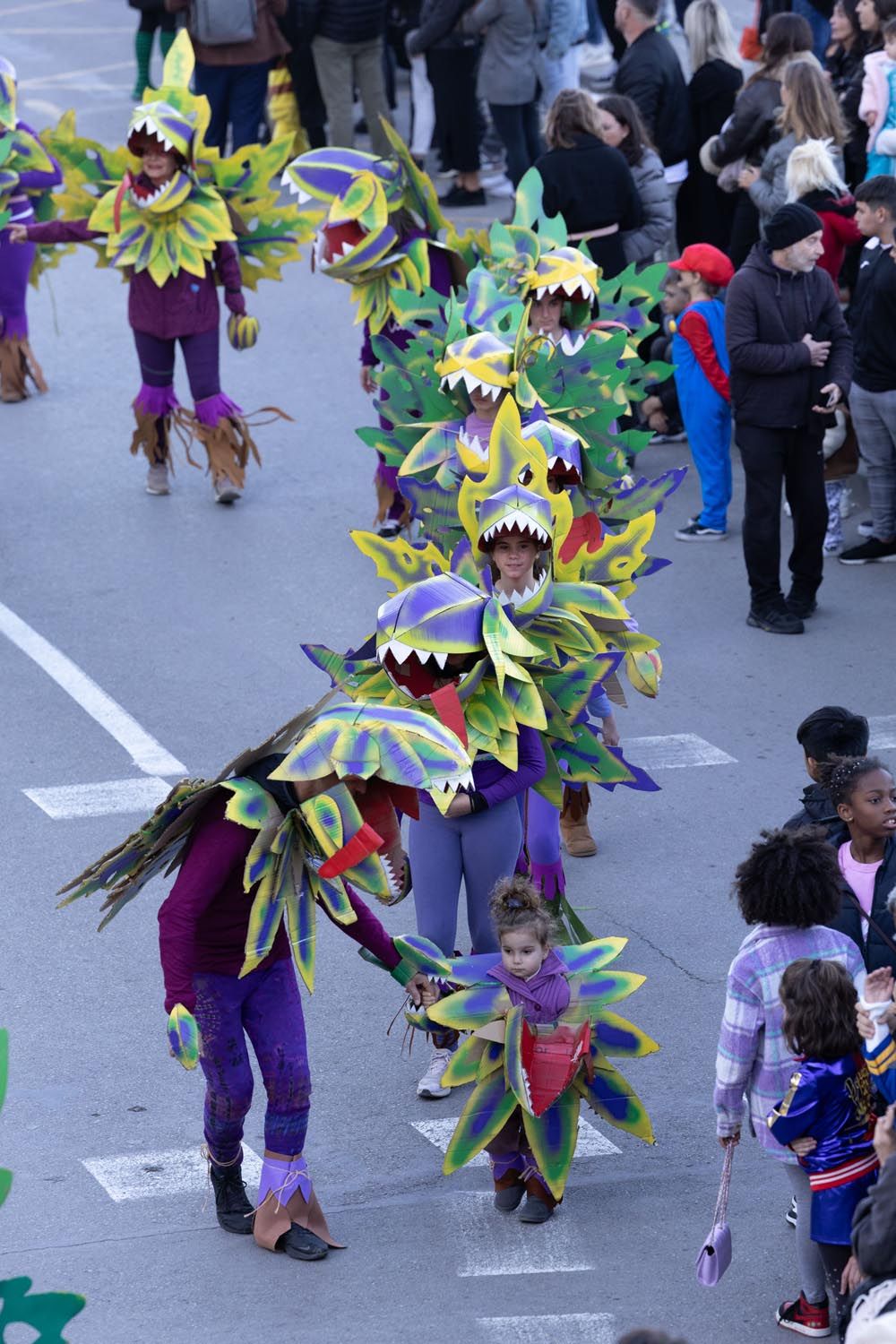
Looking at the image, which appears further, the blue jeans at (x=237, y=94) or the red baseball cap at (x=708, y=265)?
the blue jeans at (x=237, y=94)

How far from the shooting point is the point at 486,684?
578 cm

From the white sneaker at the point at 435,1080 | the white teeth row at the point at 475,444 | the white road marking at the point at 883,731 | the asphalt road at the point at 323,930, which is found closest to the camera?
the asphalt road at the point at 323,930

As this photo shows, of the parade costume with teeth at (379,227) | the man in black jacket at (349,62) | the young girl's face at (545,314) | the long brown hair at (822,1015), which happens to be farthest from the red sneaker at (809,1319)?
the man in black jacket at (349,62)

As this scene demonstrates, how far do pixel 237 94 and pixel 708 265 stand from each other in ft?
21.5

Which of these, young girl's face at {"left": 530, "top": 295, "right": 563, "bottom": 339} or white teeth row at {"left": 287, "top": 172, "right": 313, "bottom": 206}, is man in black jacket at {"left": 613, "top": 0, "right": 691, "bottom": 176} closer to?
white teeth row at {"left": 287, "top": 172, "right": 313, "bottom": 206}

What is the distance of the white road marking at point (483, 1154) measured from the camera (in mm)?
5812

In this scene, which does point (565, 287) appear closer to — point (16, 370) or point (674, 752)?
point (674, 752)

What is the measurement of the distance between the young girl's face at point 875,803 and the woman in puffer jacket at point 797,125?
621 centimetres

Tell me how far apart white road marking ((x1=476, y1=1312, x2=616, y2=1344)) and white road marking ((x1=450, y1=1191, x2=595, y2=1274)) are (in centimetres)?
22

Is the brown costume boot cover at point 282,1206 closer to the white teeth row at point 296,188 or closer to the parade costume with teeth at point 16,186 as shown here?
the white teeth row at point 296,188

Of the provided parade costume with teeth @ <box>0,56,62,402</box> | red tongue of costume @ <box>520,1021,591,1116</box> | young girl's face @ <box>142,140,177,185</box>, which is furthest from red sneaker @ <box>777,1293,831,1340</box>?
parade costume with teeth @ <box>0,56,62,402</box>

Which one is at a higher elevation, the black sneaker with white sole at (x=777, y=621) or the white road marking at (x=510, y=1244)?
the white road marking at (x=510, y=1244)

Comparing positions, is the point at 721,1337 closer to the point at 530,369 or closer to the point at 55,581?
the point at 530,369

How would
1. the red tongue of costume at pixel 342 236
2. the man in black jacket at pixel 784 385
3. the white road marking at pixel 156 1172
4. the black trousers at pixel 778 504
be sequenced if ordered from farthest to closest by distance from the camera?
the red tongue of costume at pixel 342 236 < the black trousers at pixel 778 504 < the man in black jacket at pixel 784 385 < the white road marking at pixel 156 1172
